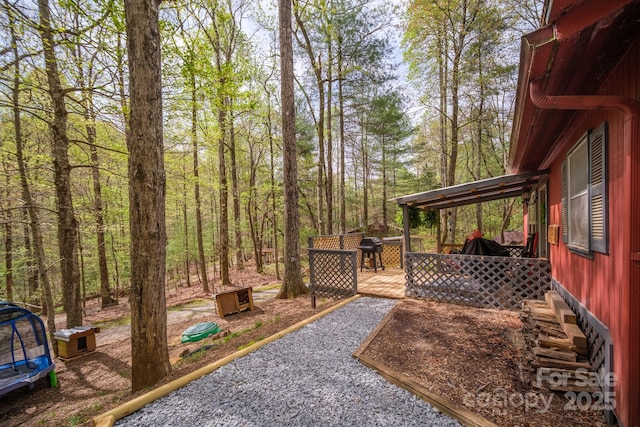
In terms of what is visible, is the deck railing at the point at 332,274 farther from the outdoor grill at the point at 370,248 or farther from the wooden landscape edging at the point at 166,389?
the outdoor grill at the point at 370,248

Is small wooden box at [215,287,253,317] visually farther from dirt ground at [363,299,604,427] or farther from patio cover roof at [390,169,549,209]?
patio cover roof at [390,169,549,209]

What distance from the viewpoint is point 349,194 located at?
2359 cm

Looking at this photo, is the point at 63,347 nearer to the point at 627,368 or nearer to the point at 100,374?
the point at 100,374

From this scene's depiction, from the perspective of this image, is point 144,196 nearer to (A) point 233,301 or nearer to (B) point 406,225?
(A) point 233,301

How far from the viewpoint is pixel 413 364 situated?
2855 mm

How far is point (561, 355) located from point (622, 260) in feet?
4.00

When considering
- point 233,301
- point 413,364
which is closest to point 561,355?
point 413,364

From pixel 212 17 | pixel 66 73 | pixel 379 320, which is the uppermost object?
pixel 212 17

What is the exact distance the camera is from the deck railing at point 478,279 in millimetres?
4379

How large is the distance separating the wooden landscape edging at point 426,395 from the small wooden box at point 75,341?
6383 millimetres

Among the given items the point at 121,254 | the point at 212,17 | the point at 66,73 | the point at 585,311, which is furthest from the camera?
the point at 121,254

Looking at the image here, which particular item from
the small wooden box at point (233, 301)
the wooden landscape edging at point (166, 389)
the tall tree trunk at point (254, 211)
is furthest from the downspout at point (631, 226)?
the tall tree trunk at point (254, 211)

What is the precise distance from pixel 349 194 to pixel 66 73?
2003 centimetres

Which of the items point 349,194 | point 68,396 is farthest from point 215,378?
point 349,194
